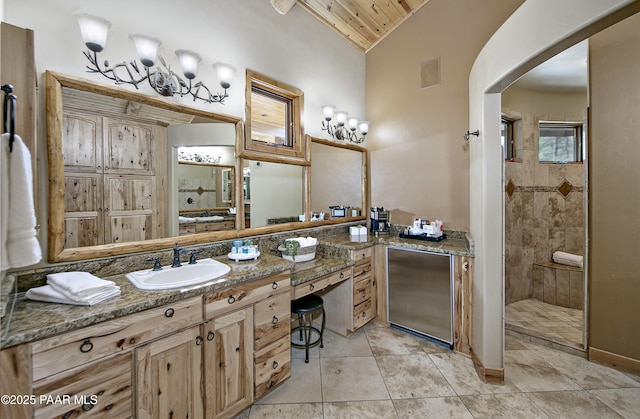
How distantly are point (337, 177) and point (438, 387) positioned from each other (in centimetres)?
227

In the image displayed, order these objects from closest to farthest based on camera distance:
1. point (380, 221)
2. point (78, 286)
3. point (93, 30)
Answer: point (78, 286), point (93, 30), point (380, 221)

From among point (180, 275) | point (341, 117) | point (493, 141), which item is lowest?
point (180, 275)

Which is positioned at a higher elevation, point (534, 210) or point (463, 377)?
point (534, 210)

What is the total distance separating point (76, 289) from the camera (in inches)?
45.1

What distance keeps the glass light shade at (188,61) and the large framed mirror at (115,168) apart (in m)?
0.24

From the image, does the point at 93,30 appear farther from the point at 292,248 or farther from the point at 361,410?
the point at 361,410

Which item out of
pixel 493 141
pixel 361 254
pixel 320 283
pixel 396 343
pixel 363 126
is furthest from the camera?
pixel 363 126

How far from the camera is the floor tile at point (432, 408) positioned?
1.69 metres

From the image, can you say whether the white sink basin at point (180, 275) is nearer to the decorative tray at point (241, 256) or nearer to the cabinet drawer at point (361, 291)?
the decorative tray at point (241, 256)

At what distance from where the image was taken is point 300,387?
6.39 ft

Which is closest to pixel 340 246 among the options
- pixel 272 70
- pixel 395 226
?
pixel 395 226

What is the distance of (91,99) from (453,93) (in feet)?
10.2

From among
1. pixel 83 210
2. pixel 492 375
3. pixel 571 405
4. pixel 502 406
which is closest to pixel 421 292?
pixel 492 375

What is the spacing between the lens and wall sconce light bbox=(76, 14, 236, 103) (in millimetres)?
1454
